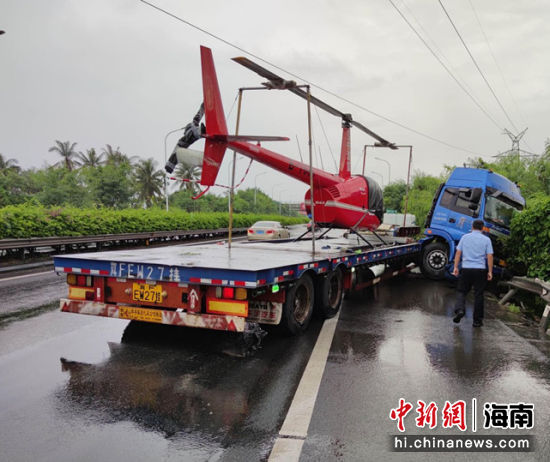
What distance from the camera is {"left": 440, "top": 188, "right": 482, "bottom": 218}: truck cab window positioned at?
495 inches

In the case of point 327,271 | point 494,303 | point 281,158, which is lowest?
point 494,303

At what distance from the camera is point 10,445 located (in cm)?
356

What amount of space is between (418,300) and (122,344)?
6.58 metres

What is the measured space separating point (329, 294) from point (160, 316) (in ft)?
10.1

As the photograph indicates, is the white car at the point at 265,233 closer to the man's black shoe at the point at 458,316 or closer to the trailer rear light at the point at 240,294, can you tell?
the man's black shoe at the point at 458,316

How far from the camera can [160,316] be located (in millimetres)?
5879

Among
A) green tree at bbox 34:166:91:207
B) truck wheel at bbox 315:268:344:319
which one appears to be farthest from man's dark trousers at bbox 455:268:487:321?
green tree at bbox 34:166:91:207

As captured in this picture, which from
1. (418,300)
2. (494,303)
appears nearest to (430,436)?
(418,300)

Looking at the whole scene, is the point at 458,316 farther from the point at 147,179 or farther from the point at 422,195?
the point at 147,179

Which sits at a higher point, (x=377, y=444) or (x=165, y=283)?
(x=165, y=283)

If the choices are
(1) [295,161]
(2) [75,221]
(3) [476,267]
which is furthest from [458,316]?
(2) [75,221]

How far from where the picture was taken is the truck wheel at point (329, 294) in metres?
7.70

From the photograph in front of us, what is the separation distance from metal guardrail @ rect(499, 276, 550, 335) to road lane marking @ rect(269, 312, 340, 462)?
13.1ft

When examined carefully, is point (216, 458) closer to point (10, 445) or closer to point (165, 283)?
point (10, 445)
